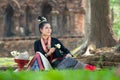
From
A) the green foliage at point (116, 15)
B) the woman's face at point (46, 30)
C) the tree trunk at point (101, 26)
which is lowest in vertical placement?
the green foliage at point (116, 15)

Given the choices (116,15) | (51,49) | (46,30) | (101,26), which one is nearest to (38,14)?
(116,15)

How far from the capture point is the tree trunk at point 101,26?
1220cm

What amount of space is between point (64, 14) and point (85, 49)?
49.4ft

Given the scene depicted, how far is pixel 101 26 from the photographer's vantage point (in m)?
12.3

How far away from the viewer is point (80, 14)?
27.3m

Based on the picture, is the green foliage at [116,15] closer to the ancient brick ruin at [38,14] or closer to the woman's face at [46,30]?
the ancient brick ruin at [38,14]

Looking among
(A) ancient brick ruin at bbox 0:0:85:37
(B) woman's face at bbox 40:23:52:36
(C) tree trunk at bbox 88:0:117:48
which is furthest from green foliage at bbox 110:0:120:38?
(B) woman's face at bbox 40:23:52:36

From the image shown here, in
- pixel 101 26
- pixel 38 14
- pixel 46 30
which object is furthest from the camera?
pixel 38 14

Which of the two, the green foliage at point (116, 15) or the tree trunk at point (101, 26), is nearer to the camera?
the tree trunk at point (101, 26)

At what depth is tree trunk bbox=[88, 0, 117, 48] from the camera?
480 inches

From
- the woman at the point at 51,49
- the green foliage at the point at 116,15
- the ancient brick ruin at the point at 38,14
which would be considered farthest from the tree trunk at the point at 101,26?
the green foliage at the point at 116,15

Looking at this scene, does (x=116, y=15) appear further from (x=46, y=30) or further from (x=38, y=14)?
(x=46, y=30)

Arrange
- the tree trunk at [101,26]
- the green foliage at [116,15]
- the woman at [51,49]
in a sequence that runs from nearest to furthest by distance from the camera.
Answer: the woman at [51,49]
the tree trunk at [101,26]
the green foliage at [116,15]

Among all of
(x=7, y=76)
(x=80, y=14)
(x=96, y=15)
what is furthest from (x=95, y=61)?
(x=80, y=14)
